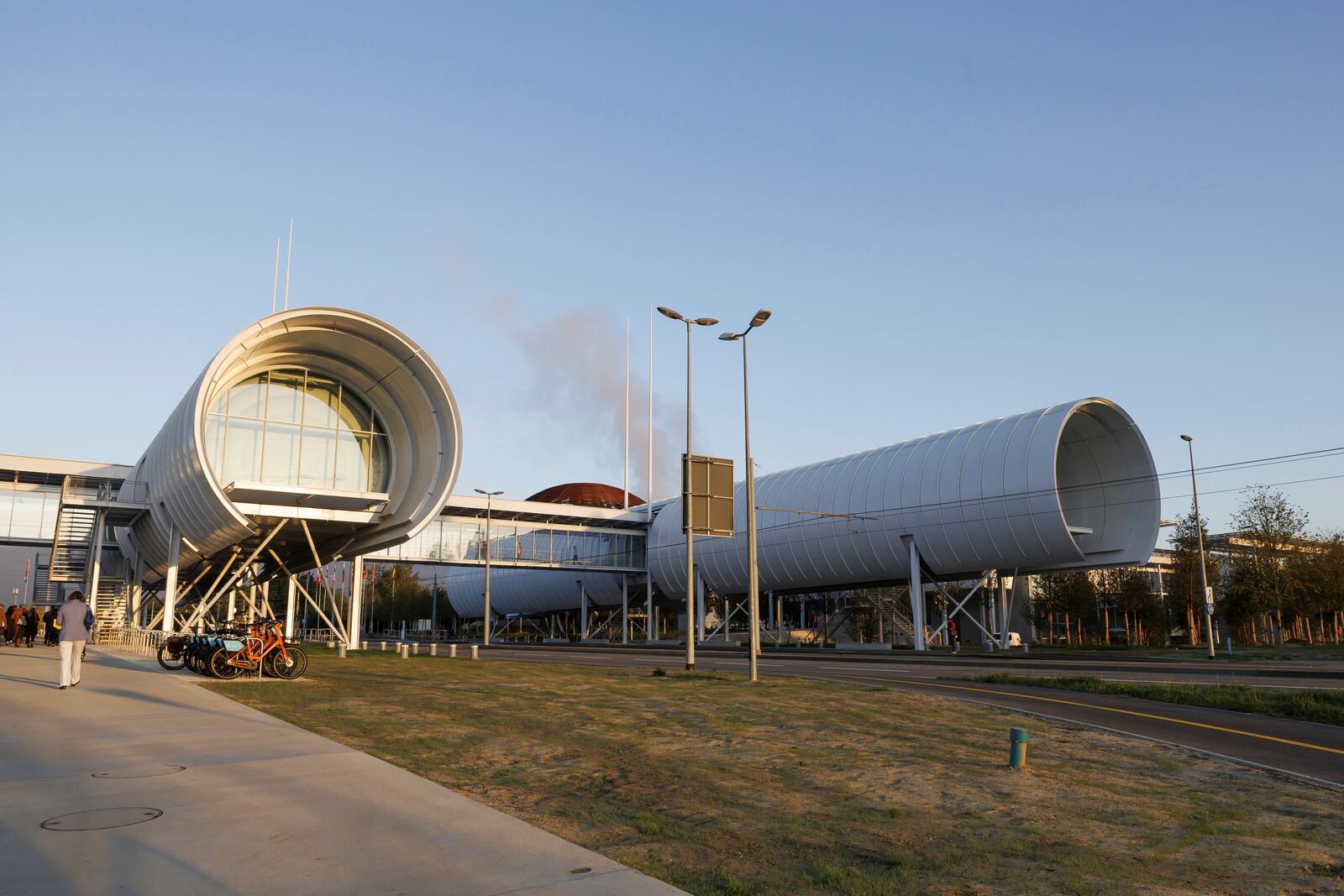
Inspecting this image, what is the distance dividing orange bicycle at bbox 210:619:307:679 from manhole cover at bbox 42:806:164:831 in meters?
14.3

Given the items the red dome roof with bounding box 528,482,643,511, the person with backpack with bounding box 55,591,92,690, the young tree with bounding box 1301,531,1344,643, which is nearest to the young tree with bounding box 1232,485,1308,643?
the young tree with bounding box 1301,531,1344,643

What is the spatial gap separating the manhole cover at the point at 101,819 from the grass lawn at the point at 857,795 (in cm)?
266

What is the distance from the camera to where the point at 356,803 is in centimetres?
796

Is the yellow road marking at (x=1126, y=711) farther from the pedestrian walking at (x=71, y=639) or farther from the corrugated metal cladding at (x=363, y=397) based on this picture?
the corrugated metal cladding at (x=363, y=397)

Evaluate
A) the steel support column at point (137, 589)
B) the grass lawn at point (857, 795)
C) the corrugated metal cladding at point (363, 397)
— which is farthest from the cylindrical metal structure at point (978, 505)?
the steel support column at point (137, 589)

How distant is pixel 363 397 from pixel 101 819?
115 feet

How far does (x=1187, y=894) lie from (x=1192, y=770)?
5.96 meters

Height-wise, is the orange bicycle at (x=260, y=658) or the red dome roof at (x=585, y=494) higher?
the red dome roof at (x=585, y=494)

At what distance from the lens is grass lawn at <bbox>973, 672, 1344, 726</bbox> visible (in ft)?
57.1

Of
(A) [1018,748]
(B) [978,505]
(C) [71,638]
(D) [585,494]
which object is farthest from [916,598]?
(D) [585,494]

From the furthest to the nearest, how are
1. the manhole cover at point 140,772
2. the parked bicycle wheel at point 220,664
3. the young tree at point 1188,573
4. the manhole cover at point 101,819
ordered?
the young tree at point 1188,573, the parked bicycle wheel at point 220,664, the manhole cover at point 140,772, the manhole cover at point 101,819

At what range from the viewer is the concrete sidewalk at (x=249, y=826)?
19.1 feet

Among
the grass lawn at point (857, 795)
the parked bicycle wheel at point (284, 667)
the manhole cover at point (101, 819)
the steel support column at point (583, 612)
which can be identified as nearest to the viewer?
the grass lawn at point (857, 795)

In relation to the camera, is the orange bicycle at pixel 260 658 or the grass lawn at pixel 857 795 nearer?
the grass lawn at pixel 857 795
